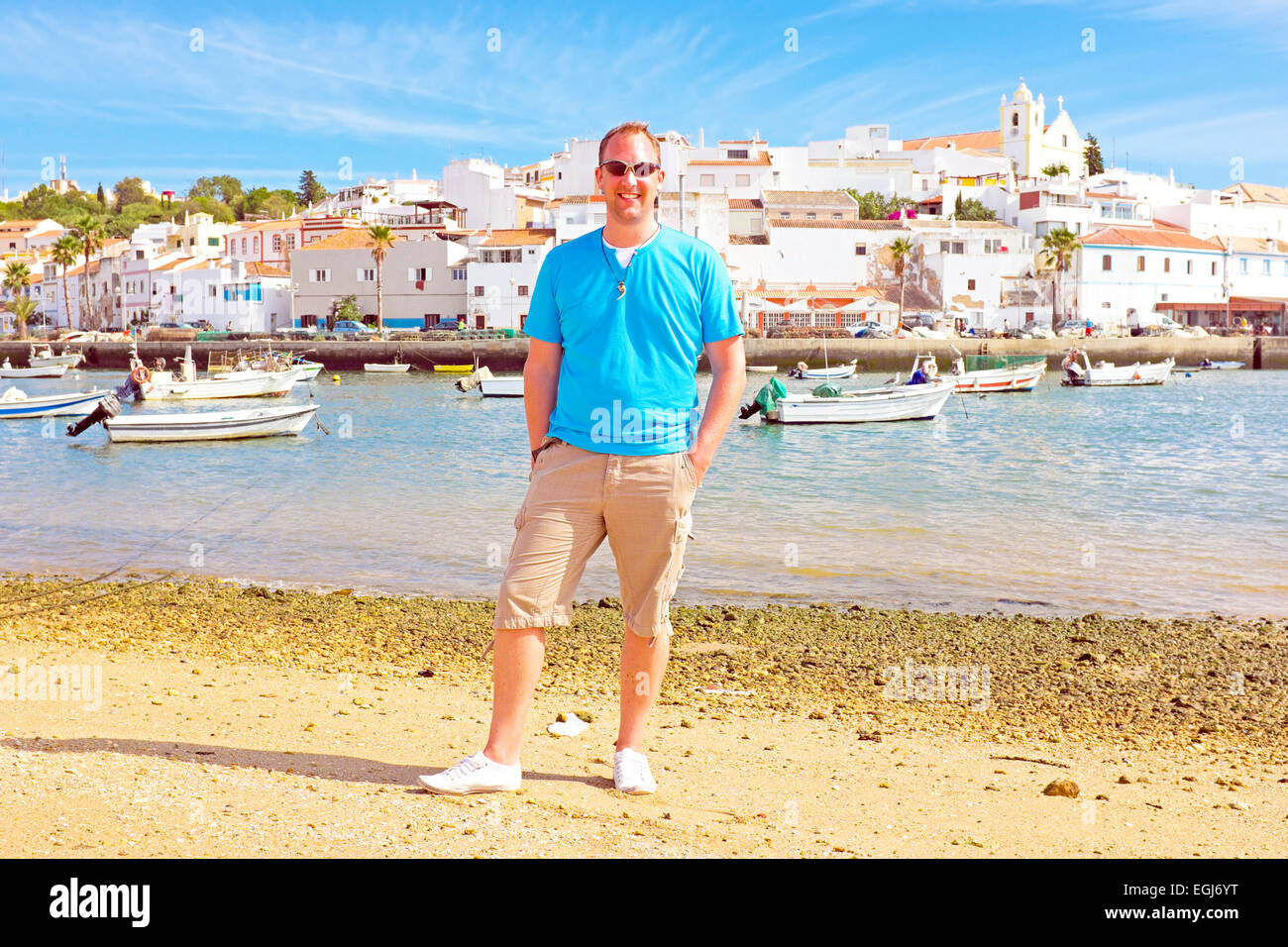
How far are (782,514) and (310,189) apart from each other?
136m

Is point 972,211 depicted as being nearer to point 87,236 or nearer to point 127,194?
point 87,236

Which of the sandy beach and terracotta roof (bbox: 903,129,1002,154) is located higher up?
terracotta roof (bbox: 903,129,1002,154)

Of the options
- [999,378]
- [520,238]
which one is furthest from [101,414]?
[520,238]

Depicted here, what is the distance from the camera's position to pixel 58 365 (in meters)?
62.7

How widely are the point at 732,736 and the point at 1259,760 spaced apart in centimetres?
250

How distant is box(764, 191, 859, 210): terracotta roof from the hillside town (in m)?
0.22

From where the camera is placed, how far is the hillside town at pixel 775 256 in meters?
75.6

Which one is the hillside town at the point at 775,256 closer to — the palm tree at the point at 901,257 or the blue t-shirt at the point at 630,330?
the palm tree at the point at 901,257

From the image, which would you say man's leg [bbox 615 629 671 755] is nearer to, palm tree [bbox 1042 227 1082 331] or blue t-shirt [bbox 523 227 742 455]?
blue t-shirt [bbox 523 227 742 455]

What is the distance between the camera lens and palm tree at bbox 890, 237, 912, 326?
77312 millimetres

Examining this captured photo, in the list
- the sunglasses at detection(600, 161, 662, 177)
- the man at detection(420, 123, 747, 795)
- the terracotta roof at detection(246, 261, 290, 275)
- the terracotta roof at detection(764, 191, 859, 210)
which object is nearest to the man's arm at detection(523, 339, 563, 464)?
the man at detection(420, 123, 747, 795)

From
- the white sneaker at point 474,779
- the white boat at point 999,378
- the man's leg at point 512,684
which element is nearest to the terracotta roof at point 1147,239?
the white boat at point 999,378

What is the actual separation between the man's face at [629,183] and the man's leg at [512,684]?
57.5 inches

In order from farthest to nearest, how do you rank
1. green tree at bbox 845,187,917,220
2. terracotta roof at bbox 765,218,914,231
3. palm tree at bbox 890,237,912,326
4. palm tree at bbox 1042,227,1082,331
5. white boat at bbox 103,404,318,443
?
green tree at bbox 845,187,917,220 → terracotta roof at bbox 765,218,914,231 → palm tree at bbox 890,237,912,326 → palm tree at bbox 1042,227,1082,331 → white boat at bbox 103,404,318,443
